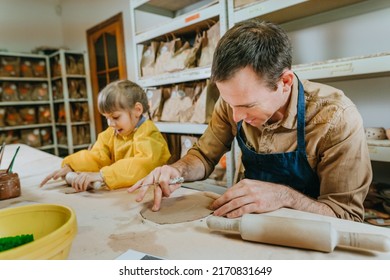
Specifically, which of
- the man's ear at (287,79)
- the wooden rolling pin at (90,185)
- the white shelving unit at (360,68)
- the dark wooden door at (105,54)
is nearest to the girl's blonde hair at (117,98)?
the wooden rolling pin at (90,185)

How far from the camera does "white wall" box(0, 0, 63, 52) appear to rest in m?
4.04

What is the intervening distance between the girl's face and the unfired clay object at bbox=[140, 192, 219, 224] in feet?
2.01

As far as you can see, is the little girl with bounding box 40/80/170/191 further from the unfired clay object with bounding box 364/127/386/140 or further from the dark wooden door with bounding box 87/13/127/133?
the dark wooden door with bounding box 87/13/127/133

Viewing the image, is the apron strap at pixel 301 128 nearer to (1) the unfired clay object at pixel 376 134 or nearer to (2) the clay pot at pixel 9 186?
(1) the unfired clay object at pixel 376 134

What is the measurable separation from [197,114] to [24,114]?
3747 millimetres

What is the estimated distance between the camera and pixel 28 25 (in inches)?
172

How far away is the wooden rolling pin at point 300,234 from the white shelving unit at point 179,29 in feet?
4.29

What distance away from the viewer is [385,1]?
151 cm

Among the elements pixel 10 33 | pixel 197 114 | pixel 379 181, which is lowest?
pixel 379 181

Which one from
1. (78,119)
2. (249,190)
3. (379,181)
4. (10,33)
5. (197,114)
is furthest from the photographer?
(78,119)

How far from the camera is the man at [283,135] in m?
0.78
